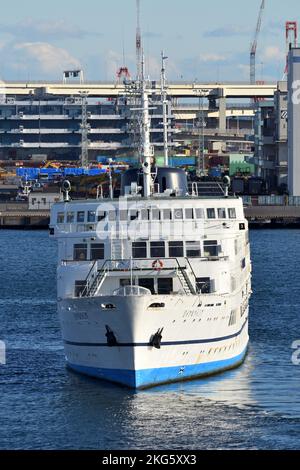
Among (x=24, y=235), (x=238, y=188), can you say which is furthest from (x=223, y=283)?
(x=238, y=188)

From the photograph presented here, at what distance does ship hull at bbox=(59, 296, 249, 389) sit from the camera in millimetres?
50656

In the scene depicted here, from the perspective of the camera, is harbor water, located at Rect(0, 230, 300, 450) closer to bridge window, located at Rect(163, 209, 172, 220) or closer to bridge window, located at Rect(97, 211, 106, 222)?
bridge window, located at Rect(97, 211, 106, 222)

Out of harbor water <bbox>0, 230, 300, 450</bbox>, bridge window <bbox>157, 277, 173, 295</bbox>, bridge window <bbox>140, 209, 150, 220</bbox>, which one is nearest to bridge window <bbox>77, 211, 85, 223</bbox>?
bridge window <bbox>140, 209, 150, 220</bbox>

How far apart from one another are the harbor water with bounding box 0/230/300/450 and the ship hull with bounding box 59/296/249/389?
20.7 inches

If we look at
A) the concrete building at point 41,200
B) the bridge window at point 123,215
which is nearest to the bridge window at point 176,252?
the bridge window at point 123,215

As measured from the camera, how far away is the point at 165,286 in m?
54.0

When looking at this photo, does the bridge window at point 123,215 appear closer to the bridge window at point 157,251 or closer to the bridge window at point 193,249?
the bridge window at point 157,251

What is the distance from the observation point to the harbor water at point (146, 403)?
4391 centimetres

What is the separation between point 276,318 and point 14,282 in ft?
83.0

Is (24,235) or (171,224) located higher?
(171,224)

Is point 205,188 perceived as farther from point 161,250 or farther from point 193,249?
point 161,250

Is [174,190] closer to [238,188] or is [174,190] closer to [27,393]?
[27,393]

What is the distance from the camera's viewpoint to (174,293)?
53469mm
